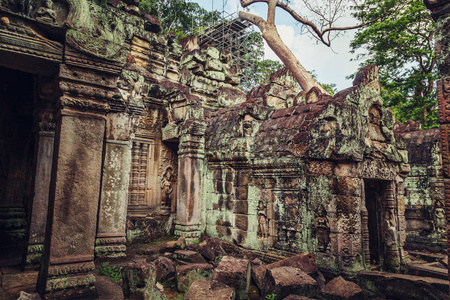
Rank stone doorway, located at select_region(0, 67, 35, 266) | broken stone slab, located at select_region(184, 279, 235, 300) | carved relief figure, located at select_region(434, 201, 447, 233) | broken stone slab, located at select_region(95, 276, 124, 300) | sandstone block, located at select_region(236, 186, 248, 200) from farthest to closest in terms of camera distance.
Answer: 1. carved relief figure, located at select_region(434, 201, 447, 233)
2. sandstone block, located at select_region(236, 186, 248, 200)
3. stone doorway, located at select_region(0, 67, 35, 266)
4. broken stone slab, located at select_region(184, 279, 235, 300)
5. broken stone slab, located at select_region(95, 276, 124, 300)

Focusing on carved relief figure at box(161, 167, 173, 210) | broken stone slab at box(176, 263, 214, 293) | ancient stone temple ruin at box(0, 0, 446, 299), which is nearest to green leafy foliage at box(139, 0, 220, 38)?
ancient stone temple ruin at box(0, 0, 446, 299)

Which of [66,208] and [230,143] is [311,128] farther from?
[66,208]

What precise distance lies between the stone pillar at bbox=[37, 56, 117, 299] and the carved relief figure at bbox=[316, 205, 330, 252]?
3.65 metres

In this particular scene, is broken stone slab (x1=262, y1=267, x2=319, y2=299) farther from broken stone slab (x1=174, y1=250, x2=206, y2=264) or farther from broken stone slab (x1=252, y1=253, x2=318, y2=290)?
broken stone slab (x1=174, y1=250, x2=206, y2=264)

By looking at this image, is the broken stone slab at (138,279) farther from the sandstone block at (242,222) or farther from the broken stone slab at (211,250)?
the sandstone block at (242,222)

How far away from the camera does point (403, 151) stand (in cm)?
650

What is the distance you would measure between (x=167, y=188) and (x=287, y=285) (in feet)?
16.8

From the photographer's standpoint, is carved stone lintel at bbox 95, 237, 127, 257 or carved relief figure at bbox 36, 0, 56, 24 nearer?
carved relief figure at bbox 36, 0, 56, 24

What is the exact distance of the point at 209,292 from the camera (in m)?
3.60

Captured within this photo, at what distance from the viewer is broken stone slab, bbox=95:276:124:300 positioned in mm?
3049

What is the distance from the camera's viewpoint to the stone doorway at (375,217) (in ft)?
19.6

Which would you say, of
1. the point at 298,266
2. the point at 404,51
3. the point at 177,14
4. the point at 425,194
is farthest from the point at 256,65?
the point at 298,266

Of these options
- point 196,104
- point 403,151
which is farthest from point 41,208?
point 403,151

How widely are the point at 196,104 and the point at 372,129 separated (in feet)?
13.7
